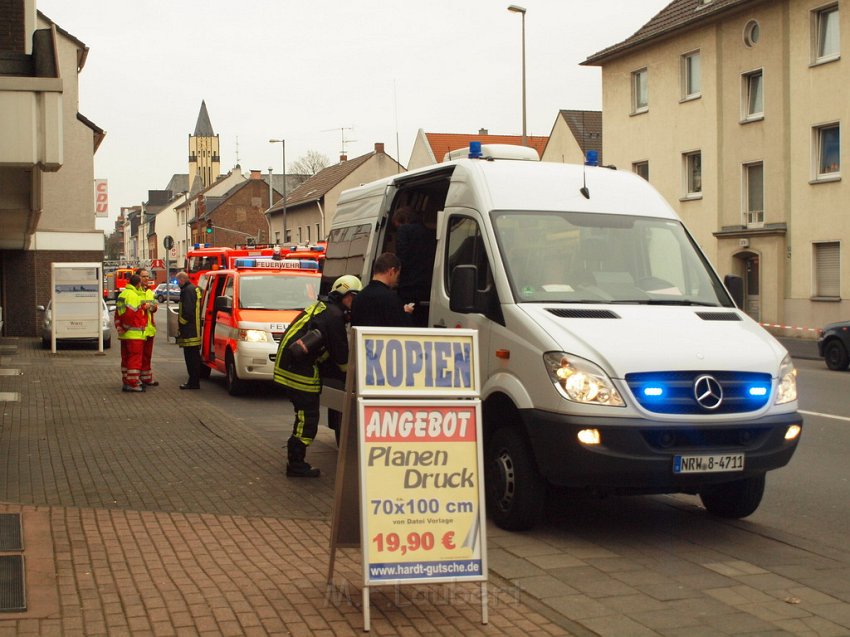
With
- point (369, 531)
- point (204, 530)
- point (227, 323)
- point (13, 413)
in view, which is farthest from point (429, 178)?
point (227, 323)

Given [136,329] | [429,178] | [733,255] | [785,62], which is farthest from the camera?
[733,255]

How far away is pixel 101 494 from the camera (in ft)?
27.9

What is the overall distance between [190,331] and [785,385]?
474 inches

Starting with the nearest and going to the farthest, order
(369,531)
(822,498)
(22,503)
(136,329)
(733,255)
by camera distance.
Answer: (369,531) → (22,503) → (822,498) → (136,329) → (733,255)

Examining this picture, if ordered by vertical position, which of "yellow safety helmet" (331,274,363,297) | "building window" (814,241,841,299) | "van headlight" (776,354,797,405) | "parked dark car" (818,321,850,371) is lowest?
"parked dark car" (818,321,850,371)

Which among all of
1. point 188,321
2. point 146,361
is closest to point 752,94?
point 188,321

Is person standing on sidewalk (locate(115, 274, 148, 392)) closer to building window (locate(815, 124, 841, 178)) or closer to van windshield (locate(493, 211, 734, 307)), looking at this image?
van windshield (locate(493, 211, 734, 307))

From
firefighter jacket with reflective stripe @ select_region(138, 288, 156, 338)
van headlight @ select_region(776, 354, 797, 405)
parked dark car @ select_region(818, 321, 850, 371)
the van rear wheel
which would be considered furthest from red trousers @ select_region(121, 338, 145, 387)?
parked dark car @ select_region(818, 321, 850, 371)

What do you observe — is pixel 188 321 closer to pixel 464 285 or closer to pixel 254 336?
pixel 254 336

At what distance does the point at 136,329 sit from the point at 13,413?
335 centimetres

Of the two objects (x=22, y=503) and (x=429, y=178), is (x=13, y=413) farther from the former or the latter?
(x=429, y=178)

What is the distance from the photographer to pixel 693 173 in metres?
38.2

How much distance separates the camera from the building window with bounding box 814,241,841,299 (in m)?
31.2

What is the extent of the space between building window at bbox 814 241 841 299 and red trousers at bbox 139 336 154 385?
20928mm
